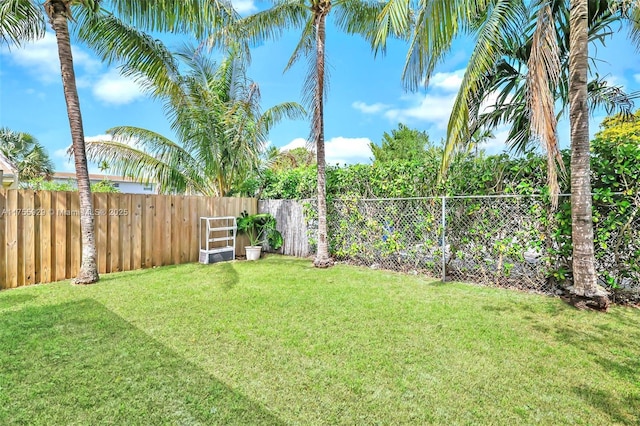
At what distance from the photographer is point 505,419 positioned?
1.96 meters

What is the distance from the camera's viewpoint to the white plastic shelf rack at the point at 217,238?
7.50 m

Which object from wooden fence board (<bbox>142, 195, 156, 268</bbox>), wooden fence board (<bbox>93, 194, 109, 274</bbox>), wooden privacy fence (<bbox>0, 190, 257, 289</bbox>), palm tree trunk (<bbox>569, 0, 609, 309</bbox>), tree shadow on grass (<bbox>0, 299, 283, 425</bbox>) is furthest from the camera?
wooden fence board (<bbox>142, 195, 156, 268</bbox>)

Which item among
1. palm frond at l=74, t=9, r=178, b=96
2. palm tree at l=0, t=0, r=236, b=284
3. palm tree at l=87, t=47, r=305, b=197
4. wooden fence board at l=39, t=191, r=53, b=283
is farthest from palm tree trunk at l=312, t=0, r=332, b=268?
wooden fence board at l=39, t=191, r=53, b=283

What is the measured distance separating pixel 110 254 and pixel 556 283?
25.5 feet

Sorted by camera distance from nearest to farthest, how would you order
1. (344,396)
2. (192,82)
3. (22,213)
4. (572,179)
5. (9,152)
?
1. (344,396)
2. (572,179)
3. (22,213)
4. (192,82)
5. (9,152)

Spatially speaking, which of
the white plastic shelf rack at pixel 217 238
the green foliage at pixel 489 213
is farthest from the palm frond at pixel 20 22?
the green foliage at pixel 489 213

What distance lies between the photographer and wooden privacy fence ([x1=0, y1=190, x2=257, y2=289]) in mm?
5031

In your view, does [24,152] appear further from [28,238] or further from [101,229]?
[28,238]

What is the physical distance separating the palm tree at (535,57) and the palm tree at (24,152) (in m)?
23.2

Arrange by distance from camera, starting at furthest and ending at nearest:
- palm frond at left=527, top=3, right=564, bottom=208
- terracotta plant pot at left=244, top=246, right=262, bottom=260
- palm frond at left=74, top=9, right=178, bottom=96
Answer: terracotta plant pot at left=244, top=246, right=262, bottom=260, palm frond at left=74, top=9, right=178, bottom=96, palm frond at left=527, top=3, right=564, bottom=208

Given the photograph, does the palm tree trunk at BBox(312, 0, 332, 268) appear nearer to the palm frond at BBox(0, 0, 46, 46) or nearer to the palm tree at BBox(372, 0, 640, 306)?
the palm tree at BBox(372, 0, 640, 306)

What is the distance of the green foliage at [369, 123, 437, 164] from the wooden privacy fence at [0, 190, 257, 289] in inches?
534

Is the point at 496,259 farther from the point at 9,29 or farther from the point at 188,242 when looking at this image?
the point at 9,29

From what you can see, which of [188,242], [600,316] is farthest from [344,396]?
[188,242]
